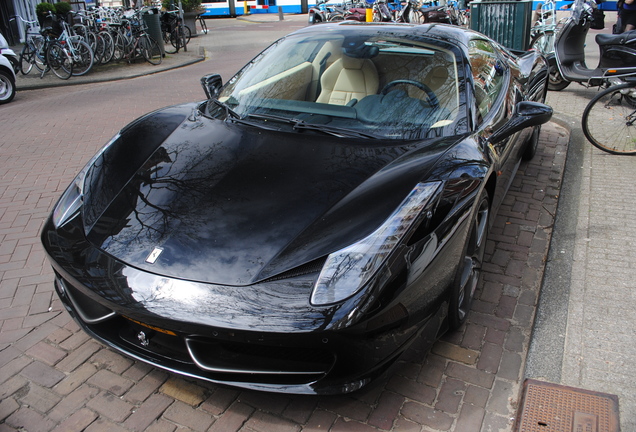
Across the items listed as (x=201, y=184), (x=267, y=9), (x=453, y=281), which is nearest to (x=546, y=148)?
(x=453, y=281)

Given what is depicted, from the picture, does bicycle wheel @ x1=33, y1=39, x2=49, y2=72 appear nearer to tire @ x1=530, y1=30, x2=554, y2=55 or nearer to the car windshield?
the car windshield

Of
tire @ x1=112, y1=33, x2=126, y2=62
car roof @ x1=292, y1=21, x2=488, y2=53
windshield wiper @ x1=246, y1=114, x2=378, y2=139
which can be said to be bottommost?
tire @ x1=112, y1=33, x2=126, y2=62

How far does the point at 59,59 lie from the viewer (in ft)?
35.2

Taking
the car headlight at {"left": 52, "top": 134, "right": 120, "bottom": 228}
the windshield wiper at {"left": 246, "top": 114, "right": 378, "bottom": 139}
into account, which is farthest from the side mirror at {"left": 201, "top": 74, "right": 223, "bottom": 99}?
the car headlight at {"left": 52, "top": 134, "right": 120, "bottom": 228}

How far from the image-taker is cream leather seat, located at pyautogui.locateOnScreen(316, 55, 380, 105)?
10.9ft

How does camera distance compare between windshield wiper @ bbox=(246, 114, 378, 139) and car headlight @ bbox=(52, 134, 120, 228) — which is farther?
windshield wiper @ bbox=(246, 114, 378, 139)

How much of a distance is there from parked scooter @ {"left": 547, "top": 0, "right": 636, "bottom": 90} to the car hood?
4230 mm

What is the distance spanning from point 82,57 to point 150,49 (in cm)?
206

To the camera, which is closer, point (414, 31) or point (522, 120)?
point (522, 120)

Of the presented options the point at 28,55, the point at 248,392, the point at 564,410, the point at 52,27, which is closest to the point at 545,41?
the point at 564,410

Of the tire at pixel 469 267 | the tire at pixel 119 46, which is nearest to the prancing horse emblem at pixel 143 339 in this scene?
the tire at pixel 469 267

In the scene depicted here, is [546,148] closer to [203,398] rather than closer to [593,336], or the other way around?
[593,336]

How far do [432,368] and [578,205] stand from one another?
8.23ft

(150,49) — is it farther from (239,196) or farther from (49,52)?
(239,196)
